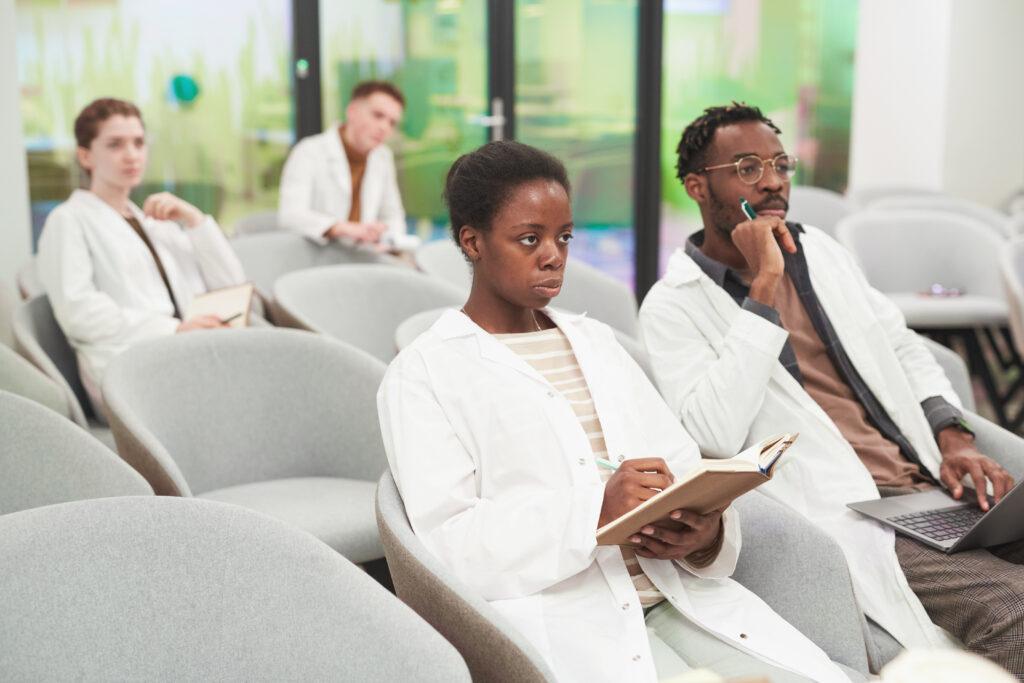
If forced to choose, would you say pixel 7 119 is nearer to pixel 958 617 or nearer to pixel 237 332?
pixel 237 332

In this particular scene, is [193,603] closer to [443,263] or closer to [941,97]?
[443,263]

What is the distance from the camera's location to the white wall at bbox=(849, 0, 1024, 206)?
7.32 meters

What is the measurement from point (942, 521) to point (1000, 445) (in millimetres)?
280

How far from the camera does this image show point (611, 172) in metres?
7.35

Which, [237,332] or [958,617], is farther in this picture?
[237,332]

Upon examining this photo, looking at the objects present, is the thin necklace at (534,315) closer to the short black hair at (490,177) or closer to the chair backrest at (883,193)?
the short black hair at (490,177)

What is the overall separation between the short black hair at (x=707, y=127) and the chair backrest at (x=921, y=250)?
2577 millimetres

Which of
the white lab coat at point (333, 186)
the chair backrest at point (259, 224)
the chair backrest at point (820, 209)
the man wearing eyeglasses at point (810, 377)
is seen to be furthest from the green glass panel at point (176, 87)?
the man wearing eyeglasses at point (810, 377)

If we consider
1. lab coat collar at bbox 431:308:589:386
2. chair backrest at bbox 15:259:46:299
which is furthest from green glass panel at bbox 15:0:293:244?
lab coat collar at bbox 431:308:589:386

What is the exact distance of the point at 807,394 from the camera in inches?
88.0

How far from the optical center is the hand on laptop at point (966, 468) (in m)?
2.09

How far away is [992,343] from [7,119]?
420 centimetres

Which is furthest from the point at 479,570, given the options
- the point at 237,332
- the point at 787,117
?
the point at 787,117

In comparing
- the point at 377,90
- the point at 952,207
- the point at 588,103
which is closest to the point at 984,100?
the point at 952,207
